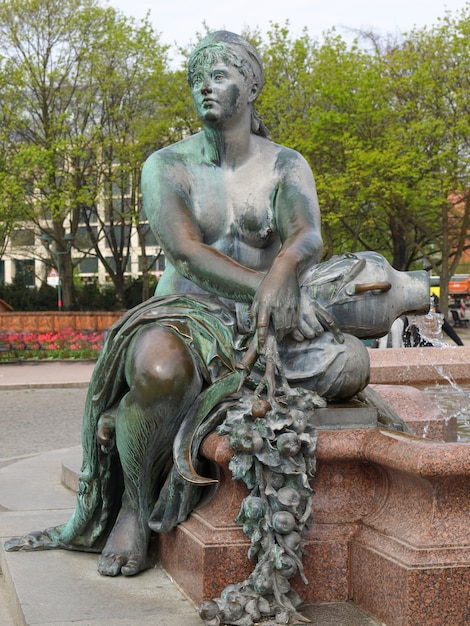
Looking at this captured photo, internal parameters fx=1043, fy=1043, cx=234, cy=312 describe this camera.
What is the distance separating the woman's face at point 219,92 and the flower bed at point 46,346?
1881cm

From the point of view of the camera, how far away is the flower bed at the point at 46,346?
75.0 feet

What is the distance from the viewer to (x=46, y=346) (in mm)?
23266

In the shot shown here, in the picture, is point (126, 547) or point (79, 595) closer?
point (79, 595)

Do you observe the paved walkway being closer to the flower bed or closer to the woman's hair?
the woman's hair

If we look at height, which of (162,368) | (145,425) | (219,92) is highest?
(219,92)

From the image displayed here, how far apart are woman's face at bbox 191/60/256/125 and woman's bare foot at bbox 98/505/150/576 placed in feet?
5.16

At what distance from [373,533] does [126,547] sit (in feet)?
A: 3.39

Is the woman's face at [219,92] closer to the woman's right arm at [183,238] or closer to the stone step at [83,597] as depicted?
the woman's right arm at [183,238]

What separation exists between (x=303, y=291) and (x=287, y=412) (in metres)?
0.58

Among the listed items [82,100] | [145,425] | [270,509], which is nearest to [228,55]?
[145,425]

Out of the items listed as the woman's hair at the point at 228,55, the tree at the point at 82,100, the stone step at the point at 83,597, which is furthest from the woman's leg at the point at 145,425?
the tree at the point at 82,100

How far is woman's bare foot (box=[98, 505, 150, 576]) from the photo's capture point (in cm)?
388

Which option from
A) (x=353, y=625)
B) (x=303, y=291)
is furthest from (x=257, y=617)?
(x=303, y=291)

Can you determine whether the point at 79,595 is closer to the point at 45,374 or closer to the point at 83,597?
the point at 83,597
